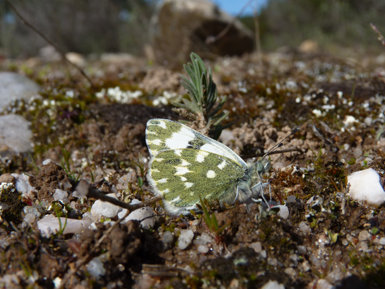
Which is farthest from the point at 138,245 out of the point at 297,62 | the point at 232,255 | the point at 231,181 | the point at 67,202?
the point at 297,62

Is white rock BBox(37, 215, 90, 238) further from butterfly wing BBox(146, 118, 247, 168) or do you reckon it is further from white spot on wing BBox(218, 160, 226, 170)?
white spot on wing BBox(218, 160, 226, 170)

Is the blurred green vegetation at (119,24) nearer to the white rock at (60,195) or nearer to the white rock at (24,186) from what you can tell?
the white rock at (24,186)

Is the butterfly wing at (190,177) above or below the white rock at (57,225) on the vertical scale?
above

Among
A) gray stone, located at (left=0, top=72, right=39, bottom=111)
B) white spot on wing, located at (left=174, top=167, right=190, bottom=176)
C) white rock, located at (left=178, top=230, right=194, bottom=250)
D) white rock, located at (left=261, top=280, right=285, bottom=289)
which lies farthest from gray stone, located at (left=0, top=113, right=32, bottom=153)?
white rock, located at (left=261, top=280, right=285, bottom=289)

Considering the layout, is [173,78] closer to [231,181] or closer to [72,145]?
[72,145]

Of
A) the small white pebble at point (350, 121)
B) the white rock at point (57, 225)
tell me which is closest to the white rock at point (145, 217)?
the white rock at point (57, 225)

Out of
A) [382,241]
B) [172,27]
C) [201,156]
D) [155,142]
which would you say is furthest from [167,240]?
[172,27]

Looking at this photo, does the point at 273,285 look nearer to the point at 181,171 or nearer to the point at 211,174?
the point at 211,174
